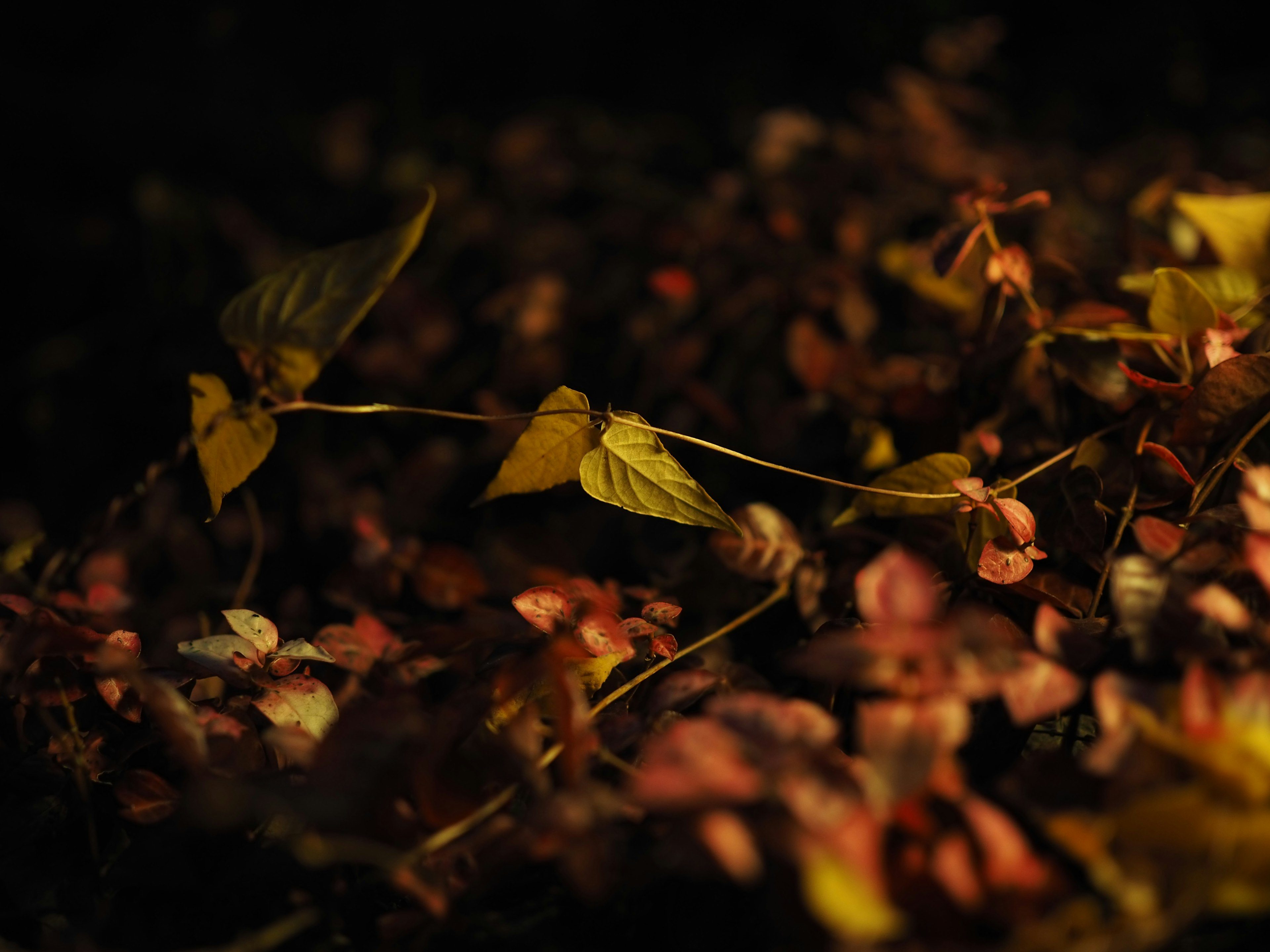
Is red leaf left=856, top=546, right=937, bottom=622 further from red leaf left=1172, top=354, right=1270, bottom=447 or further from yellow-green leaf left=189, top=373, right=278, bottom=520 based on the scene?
yellow-green leaf left=189, top=373, right=278, bottom=520

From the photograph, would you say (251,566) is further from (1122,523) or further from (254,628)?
(1122,523)

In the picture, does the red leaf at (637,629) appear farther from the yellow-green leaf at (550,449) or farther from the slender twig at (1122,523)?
the slender twig at (1122,523)

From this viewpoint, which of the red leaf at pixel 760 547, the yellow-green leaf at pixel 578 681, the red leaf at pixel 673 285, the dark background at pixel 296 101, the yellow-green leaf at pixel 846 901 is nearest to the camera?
the yellow-green leaf at pixel 846 901

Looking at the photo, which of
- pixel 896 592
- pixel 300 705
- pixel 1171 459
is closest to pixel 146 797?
pixel 300 705

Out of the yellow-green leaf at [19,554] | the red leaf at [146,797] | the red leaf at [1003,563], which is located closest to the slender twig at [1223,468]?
the red leaf at [1003,563]

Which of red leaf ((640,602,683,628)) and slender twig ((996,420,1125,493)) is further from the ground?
slender twig ((996,420,1125,493))

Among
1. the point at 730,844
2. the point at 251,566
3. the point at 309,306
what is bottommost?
the point at 251,566

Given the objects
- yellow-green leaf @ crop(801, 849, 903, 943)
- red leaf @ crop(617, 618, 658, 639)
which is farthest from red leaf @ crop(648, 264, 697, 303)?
yellow-green leaf @ crop(801, 849, 903, 943)
